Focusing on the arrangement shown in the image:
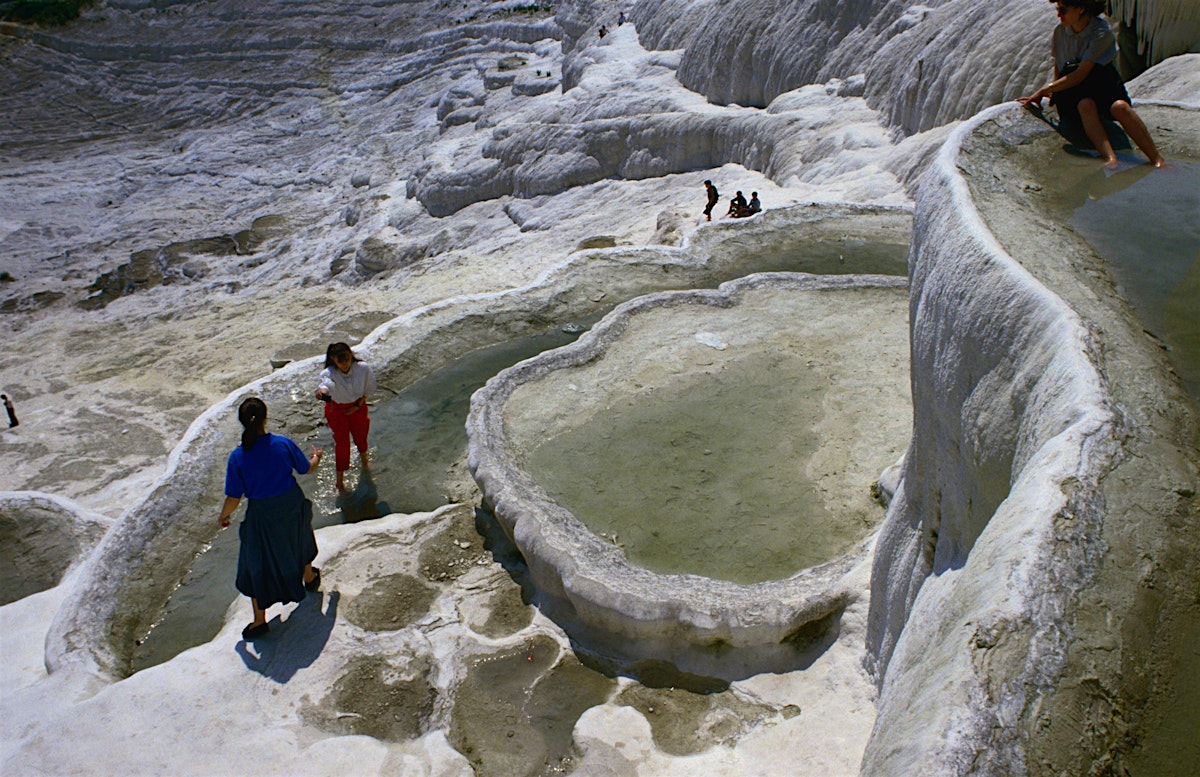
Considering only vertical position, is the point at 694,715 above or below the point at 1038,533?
below

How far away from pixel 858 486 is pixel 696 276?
3.35 metres

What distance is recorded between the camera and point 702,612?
3.50 m

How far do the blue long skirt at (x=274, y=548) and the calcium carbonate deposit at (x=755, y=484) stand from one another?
0.20 metres

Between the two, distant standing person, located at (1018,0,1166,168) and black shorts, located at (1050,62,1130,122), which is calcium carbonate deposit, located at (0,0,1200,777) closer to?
distant standing person, located at (1018,0,1166,168)

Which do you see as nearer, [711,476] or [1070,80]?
[1070,80]

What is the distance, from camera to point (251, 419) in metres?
3.58

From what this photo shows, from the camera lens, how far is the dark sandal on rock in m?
3.85

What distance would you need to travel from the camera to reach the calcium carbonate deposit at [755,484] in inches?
65.6

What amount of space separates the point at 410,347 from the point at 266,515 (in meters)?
2.88

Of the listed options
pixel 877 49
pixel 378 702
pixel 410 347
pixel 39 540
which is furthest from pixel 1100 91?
pixel 877 49

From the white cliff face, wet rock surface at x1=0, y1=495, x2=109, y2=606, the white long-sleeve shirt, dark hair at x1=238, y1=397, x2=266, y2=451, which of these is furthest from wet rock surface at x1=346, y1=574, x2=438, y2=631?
the white cliff face

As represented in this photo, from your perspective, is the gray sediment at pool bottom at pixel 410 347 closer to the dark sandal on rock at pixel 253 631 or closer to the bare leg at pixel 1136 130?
the dark sandal on rock at pixel 253 631

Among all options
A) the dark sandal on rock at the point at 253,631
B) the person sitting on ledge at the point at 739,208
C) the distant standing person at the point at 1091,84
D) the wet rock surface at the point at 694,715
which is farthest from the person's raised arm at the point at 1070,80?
the person sitting on ledge at the point at 739,208

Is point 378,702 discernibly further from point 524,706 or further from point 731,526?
point 731,526
